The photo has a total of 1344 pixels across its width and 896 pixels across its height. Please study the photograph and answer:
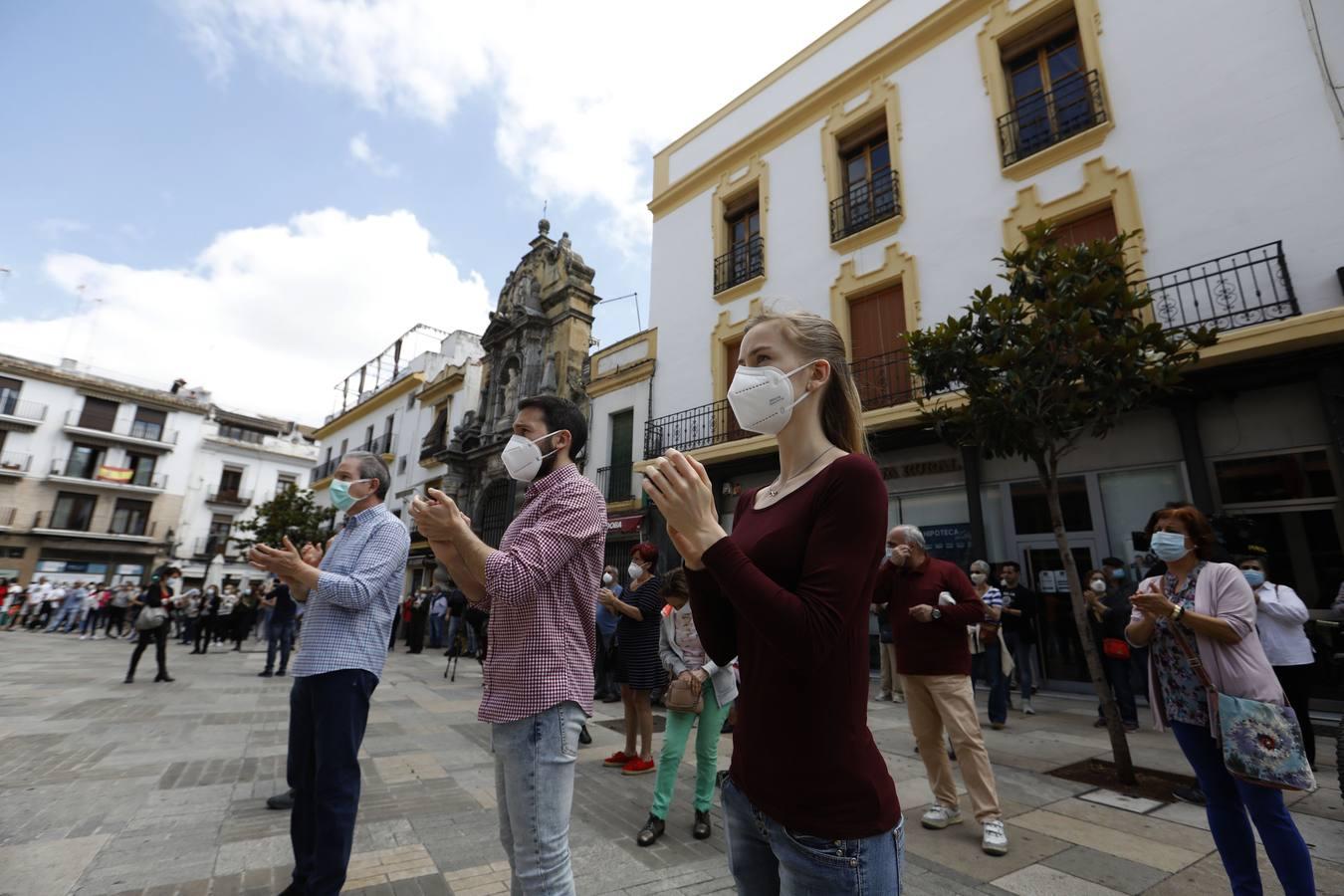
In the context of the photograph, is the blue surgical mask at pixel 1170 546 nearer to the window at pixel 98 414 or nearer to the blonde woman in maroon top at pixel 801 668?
the blonde woman in maroon top at pixel 801 668

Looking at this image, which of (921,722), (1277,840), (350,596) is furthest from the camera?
(921,722)

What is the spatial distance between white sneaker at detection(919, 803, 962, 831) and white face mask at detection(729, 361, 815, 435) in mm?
3407

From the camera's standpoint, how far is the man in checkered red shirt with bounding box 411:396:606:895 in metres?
1.79

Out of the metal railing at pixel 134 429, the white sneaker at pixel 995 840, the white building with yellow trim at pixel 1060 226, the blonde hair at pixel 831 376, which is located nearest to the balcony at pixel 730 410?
the white building with yellow trim at pixel 1060 226

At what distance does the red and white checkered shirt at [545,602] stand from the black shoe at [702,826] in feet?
6.68

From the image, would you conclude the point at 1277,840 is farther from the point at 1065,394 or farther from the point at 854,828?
the point at 1065,394

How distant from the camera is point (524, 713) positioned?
73.5 inches

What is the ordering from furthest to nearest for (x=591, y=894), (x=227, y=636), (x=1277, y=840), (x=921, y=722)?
(x=227, y=636)
(x=921, y=722)
(x=591, y=894)
(x=1277, y=840)

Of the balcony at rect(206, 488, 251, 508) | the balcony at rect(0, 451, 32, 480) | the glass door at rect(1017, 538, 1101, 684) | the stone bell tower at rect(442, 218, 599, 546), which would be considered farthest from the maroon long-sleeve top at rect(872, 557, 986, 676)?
the balcony at rect(206, 488, 251, 508)

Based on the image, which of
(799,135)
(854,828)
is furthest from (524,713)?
(799,135)

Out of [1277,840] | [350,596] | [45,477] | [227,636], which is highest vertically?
[45,477]

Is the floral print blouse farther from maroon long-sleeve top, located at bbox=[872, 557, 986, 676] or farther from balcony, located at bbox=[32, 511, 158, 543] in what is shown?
balcony, located at bbox=[32, 511, 158, 543]

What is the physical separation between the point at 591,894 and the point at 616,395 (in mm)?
13673

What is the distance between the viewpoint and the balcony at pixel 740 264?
522 inches
